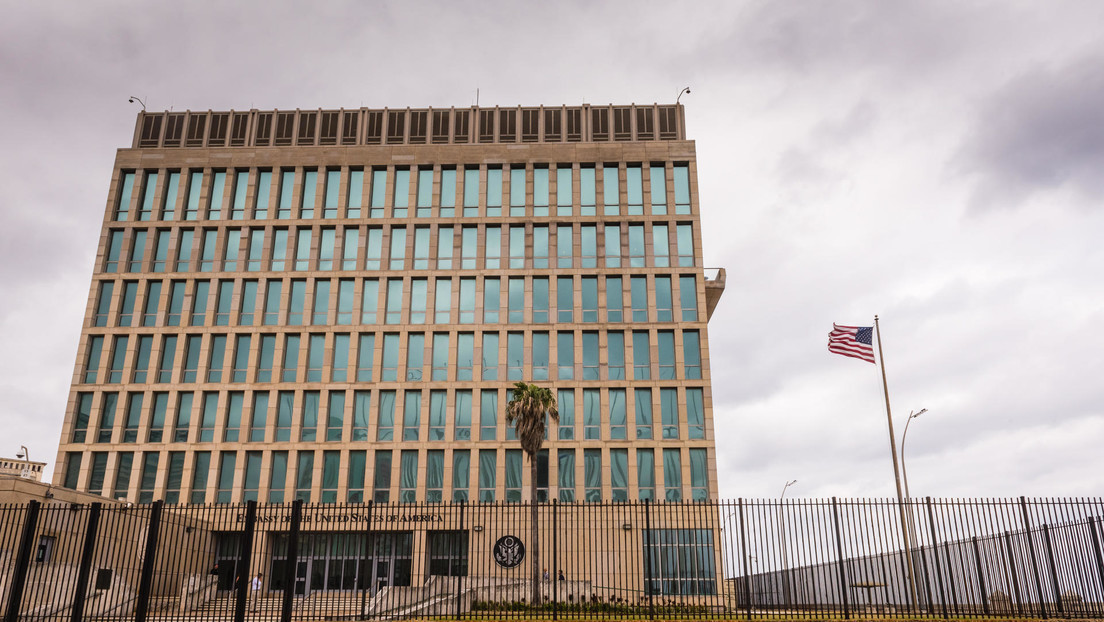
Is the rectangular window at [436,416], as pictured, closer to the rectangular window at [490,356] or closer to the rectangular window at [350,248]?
the rectangular window at [490,356]

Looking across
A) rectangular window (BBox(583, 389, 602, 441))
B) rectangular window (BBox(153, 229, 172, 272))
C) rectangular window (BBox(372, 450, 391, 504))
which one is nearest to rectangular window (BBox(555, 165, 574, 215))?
rectangular window (BBox(583, 389, 602, 441))

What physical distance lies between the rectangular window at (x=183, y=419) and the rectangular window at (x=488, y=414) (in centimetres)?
1779

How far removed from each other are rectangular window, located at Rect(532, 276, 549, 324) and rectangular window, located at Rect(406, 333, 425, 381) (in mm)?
7289

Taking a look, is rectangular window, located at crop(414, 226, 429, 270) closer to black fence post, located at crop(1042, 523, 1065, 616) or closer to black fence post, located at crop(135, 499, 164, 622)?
black fence post, located at crop(135, 499, 164, 622)

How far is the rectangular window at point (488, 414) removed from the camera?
4988 centimetres

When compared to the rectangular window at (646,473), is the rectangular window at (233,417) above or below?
above

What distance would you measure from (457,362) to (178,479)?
58.7 feet

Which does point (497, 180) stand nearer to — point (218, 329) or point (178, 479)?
point (218, 329)

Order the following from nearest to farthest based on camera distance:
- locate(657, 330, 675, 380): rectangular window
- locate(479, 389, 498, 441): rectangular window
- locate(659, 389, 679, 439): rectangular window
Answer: locate(659, 389, 679, 439): rectangular window → locate(479, 389, 498, 441): rectangular window → locate(657, 330, 675, 380): rectangular window

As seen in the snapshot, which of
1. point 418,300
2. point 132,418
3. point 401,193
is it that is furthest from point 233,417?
point 401,193

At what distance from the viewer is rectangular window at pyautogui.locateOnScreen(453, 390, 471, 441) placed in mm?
49812

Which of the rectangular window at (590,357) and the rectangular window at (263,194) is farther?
the rectangular window at (263,194)

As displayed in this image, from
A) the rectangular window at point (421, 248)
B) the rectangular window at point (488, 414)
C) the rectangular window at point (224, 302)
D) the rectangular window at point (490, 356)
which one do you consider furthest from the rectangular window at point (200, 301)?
the rectangular window at point (488, 414)

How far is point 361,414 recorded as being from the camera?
50.4 meters
